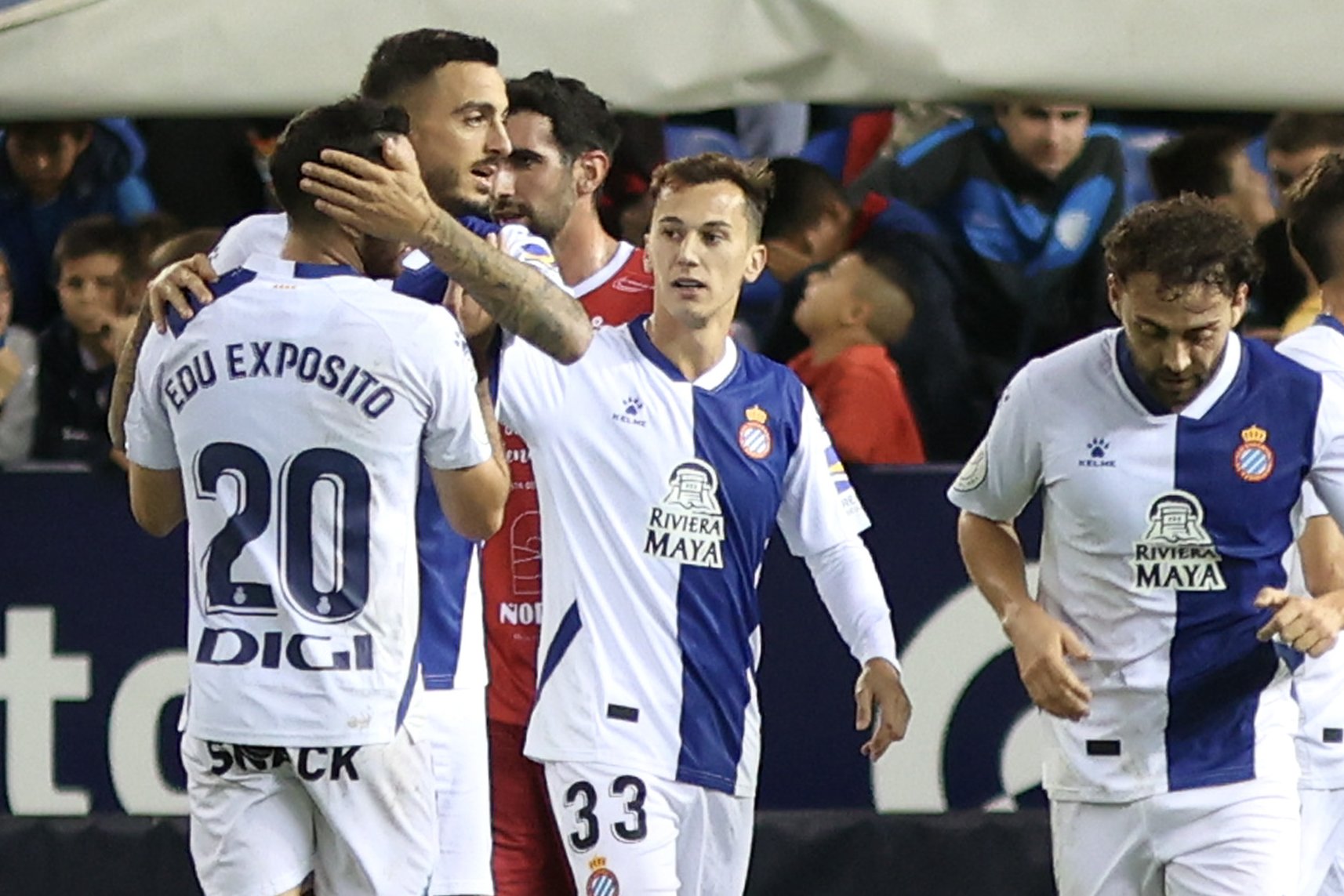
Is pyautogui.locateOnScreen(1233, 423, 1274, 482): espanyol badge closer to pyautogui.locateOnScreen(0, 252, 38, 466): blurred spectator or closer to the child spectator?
the child spectator

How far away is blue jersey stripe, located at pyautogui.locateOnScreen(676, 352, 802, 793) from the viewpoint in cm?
589

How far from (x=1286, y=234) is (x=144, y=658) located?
11.9 feet

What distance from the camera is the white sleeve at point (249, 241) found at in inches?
210

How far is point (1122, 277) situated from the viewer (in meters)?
5.64

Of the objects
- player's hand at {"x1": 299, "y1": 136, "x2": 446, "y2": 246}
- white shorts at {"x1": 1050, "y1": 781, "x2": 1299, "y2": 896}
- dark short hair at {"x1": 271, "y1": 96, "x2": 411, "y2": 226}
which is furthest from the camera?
white shorts at {"x1": 1050, "y1": 781, "x2": 1299, "y2": 896}

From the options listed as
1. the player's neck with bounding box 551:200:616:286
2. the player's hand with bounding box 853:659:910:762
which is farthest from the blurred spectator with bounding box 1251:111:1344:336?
the player's hand with bounding box 853:659:910:762

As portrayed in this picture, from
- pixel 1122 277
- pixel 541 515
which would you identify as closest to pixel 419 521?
Result: pixel 541 515

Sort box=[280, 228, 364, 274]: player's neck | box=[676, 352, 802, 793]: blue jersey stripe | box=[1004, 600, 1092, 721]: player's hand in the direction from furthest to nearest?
1. box=[676, 352, 802, 793]: blue jersey stripe
2. box=[1004, 600, 1092, 721]: player's hand
3. box=[280, 228, 364, 274]: player's neck

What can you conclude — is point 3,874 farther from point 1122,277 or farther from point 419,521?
point 1122,277

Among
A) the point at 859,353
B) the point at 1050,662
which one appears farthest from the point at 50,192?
the point at 1050,662

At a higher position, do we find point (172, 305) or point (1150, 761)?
point (172, 305)

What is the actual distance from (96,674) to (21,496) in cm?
58

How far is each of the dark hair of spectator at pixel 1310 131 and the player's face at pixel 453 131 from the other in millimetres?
2902

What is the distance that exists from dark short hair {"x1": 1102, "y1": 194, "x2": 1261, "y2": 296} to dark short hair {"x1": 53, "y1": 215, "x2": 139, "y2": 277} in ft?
10.4
